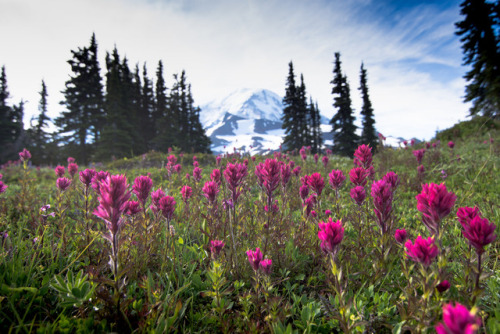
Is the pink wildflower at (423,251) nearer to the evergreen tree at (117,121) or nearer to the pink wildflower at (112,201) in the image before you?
the pink wildflower at (112,201)

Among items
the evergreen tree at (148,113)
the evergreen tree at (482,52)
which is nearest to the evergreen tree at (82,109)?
the evergreen tree at (148,113)

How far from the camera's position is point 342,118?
30.1 metres

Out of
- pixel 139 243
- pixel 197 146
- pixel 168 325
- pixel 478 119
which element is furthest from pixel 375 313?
pixel 197 146

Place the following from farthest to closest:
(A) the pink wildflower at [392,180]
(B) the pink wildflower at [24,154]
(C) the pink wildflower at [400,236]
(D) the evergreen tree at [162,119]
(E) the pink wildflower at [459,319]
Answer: (D) the evergreen tree at [162,119] → (B) the pink wildflower at [24,154] → (A) the pink wildflower at [392,180] → (C) the pink wildflower at [400,236] → (E) the pink wildflower at [459,319]

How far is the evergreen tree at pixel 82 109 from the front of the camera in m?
28.9

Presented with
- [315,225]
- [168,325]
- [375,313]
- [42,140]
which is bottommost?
[375,313]

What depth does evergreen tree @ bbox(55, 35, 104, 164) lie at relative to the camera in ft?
94.9

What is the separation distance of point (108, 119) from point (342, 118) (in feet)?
91.9

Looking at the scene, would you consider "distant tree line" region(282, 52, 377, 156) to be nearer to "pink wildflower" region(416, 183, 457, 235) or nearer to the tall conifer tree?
"pink wildflower" region(416, 183, 457, 235)

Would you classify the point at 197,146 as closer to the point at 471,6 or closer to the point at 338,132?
the point at 338,132

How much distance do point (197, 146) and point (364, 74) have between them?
25416 mm

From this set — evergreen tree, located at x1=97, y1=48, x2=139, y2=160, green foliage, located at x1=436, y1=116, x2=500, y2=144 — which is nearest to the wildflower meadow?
green foliage, located at x1=436, y1=116, x2=500, y2=144

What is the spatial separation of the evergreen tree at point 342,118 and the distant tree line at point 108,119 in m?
17.7

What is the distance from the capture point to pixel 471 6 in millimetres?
20578
